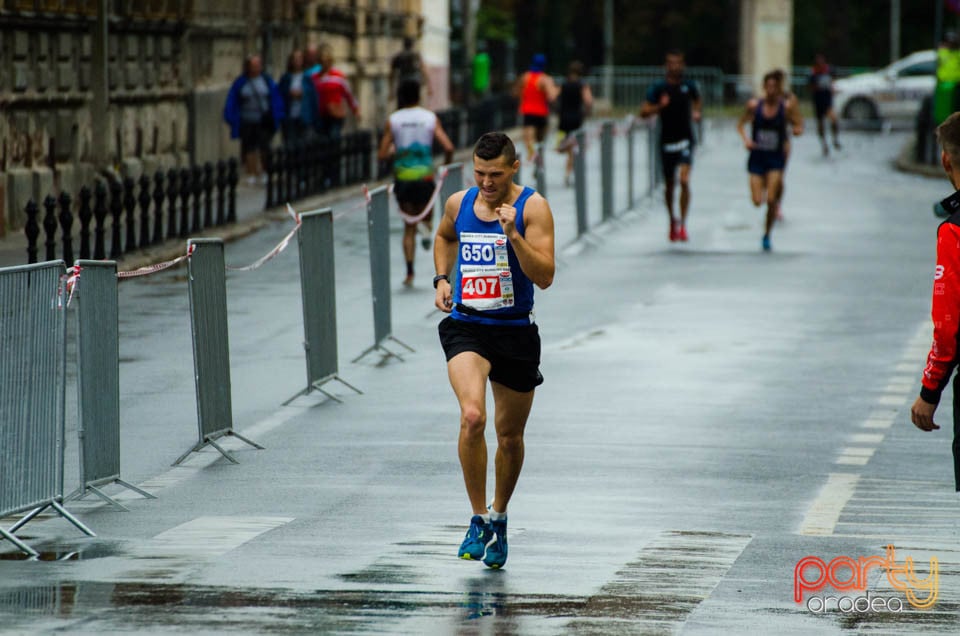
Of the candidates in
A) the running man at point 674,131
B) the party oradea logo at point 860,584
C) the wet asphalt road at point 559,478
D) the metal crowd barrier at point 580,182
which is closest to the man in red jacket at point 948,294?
the party oradea logo at point 860,584

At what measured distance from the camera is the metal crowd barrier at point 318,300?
43.8ft

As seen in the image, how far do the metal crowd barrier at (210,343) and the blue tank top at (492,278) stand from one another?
105 inches

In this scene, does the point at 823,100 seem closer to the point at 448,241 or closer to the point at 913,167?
the point at 913,167

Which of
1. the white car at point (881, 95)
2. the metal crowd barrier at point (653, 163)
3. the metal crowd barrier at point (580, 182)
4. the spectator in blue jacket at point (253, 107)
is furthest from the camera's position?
the white car at point (881, 95)

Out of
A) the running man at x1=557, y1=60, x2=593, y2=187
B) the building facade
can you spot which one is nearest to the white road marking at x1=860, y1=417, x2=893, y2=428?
the building facade

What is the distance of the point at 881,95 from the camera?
5631 centimetres

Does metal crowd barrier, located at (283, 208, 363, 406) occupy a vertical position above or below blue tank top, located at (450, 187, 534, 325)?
below

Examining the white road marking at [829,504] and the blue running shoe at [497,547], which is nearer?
the blue running shoe at [497,547]

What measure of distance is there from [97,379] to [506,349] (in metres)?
2.23

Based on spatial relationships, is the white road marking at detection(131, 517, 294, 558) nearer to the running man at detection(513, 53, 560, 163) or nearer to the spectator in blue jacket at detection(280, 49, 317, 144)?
the spectator in blue jacket at detection(280, 49, 317, 144)

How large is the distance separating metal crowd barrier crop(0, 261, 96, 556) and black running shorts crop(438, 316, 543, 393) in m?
1.60

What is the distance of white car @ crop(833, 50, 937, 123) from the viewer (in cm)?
5631

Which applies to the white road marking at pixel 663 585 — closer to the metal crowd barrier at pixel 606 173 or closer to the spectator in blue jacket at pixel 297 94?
the metal crowd barrier at pixel 606 173

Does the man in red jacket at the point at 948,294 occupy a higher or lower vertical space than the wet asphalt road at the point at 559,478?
higher
